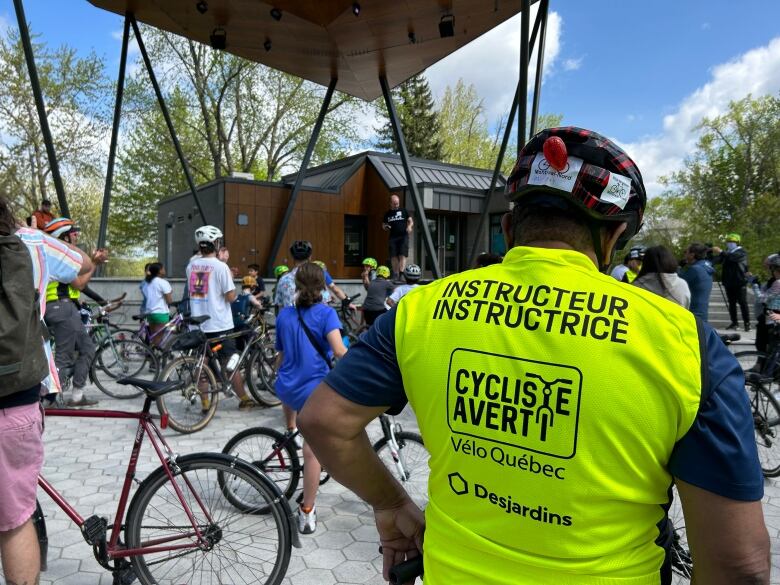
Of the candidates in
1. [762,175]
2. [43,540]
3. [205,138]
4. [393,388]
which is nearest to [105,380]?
[43,540]

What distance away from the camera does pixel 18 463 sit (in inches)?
87.8

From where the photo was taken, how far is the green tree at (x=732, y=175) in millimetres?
32094

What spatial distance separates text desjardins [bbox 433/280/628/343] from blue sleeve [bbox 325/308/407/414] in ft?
0.49

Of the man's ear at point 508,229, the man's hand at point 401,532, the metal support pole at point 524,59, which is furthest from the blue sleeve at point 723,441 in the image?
the metal support pole at point 524,59

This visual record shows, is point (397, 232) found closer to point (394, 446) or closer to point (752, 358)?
point (752, 358)

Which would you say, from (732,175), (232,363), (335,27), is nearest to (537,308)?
(232,363)

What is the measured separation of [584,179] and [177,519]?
9.02 ft

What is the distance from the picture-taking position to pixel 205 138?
3181 centimetres

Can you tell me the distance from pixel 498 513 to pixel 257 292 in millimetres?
9122

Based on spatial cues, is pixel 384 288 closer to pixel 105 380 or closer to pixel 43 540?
pixel 105 380

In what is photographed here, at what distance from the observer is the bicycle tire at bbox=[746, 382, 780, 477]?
4.66 meters

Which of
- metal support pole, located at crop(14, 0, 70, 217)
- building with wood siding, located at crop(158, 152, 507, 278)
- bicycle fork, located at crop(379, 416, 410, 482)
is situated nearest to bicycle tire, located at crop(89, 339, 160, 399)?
metal support pole, located at crop(14, 0, 70, 217)

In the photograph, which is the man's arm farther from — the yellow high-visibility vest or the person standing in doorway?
the person standing in doorway

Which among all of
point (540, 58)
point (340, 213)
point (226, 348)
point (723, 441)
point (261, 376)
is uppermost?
point (540, 58)
